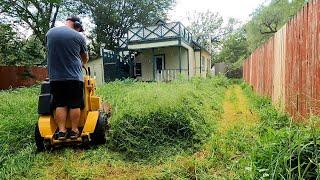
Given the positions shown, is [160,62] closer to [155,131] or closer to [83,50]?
[155,131]

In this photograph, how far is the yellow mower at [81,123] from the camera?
4034 millimetres

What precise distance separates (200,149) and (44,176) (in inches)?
73.6

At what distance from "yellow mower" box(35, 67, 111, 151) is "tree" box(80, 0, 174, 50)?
25.0 m

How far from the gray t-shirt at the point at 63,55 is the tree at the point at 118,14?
25171mm

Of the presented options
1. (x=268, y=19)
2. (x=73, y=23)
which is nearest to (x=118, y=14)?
(x=268, y=19)

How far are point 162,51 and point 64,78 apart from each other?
17.9 metres

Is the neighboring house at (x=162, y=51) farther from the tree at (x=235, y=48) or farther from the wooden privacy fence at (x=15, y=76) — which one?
the tree at (x=235, y=48)

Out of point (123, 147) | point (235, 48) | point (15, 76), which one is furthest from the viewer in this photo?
point (235, 48)

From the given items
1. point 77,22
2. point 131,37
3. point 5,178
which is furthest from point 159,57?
point 5,178

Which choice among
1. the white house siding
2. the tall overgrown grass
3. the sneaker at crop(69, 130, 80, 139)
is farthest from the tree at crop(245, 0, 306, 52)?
the tall overgrown grass

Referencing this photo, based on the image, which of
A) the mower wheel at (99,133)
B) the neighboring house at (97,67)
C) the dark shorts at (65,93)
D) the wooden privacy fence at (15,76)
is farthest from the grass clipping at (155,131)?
the neighboring house at (97,67)

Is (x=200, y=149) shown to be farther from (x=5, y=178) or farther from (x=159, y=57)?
(x=159, y=57)

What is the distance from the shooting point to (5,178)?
3.38 metres

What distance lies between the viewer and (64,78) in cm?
398
